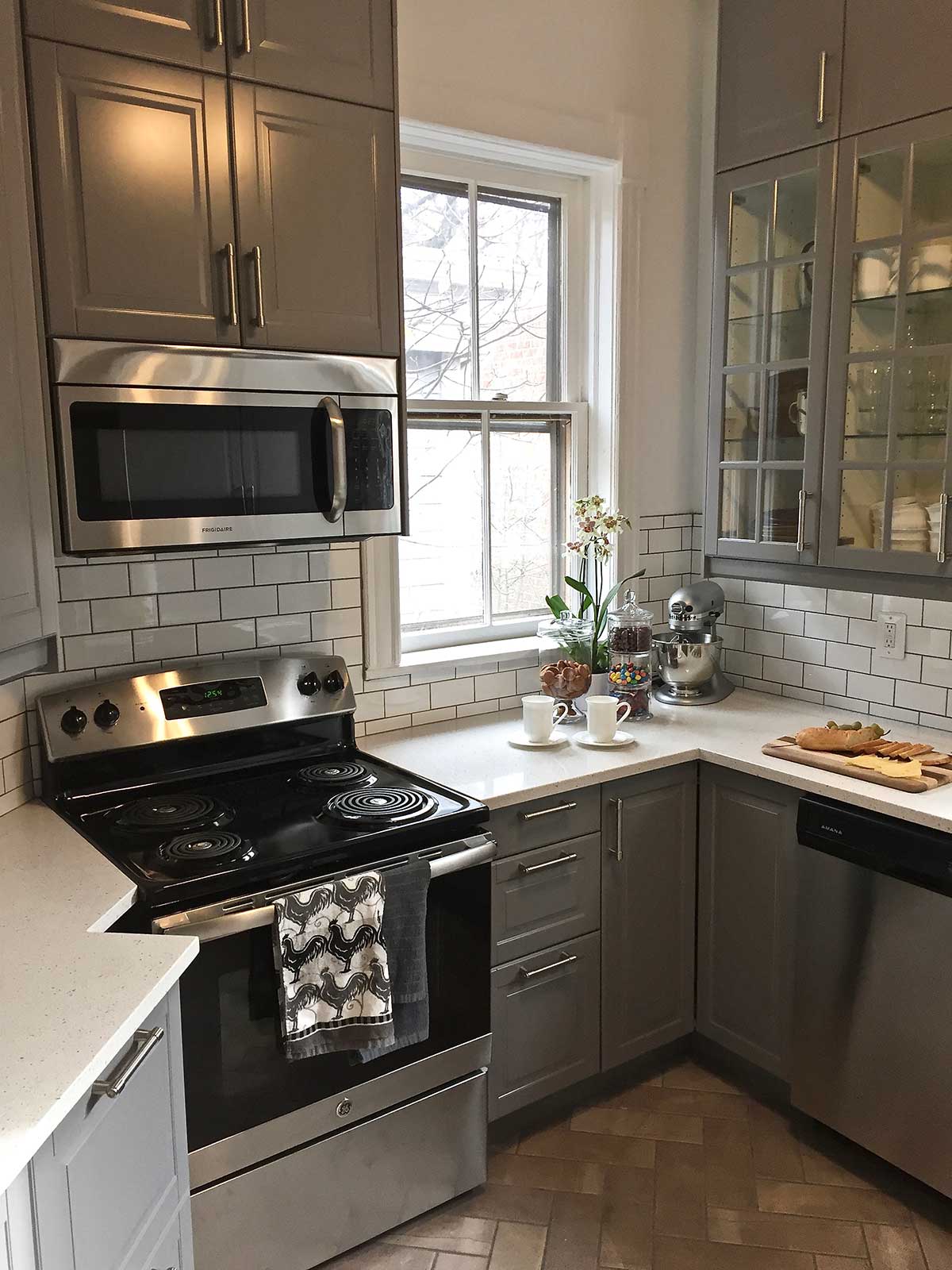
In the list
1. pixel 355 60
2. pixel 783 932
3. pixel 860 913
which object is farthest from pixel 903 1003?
pixel 355 60

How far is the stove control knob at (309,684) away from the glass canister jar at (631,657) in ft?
2.80

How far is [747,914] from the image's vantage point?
260cm

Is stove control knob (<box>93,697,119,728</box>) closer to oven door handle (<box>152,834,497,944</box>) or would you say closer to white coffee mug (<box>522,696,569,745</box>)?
oven door handle (<box>152,834,497,944</box>)

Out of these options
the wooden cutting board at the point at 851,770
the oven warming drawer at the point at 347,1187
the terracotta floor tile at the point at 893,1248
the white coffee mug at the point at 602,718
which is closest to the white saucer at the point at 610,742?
the white coffee mug at the point at 602,718

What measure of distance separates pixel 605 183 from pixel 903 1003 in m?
2.35

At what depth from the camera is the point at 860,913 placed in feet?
7.44

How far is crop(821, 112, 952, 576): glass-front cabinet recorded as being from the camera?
2.38 meters

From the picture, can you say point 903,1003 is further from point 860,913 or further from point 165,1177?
point 165,1177

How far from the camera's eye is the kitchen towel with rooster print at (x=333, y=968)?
6.11ft

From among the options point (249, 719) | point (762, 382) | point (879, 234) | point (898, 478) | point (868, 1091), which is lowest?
point (868, 1091)

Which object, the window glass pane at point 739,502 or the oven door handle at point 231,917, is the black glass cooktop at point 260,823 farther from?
the window glass pane at point 739,502

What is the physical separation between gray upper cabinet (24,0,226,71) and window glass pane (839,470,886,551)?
67.3 inches

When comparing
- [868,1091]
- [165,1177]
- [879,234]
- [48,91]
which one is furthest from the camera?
[879,234]

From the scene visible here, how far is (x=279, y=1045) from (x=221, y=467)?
110 centimetres
